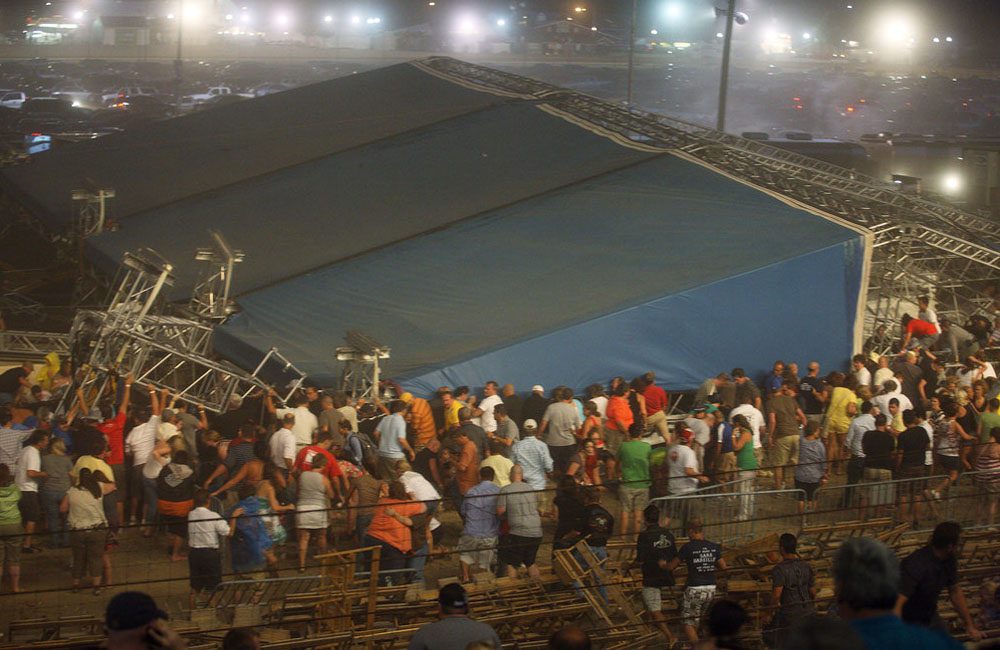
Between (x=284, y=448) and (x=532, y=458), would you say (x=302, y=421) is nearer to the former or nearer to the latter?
(x=284, y=448)

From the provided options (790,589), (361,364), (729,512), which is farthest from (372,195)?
(790,589)

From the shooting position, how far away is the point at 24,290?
79.8ft

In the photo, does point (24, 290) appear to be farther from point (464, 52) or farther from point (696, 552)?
point (464, 52)

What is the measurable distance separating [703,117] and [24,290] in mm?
45083

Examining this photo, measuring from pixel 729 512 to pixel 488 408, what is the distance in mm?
3745

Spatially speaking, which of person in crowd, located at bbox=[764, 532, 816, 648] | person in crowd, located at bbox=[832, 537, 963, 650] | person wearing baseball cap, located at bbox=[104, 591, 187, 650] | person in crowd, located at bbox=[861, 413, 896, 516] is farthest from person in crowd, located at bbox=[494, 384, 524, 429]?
person wearing baseball cap, located at bbox=[104, 591, 187, 650]

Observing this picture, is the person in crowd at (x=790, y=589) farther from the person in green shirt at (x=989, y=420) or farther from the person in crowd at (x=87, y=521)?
the person in green shirt at (x=989, y=420)

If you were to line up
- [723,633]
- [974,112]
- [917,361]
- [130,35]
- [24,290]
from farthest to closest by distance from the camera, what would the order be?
[130,35] → [974,112] → [24,290] → [917,361] → [723,633]

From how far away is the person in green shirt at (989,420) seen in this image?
15.1 meters

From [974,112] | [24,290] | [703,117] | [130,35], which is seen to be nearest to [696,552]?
[24,290]

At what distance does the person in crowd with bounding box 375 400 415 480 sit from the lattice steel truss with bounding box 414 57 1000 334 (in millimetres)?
8321

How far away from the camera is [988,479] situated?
1375cm

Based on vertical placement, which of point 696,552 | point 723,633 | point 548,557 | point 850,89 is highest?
point 850,89

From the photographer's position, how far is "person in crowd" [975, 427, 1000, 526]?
13.2m
